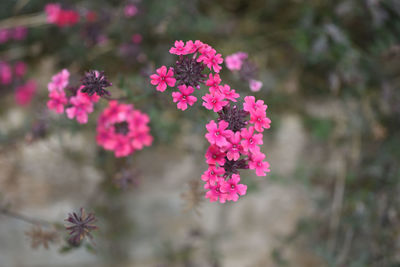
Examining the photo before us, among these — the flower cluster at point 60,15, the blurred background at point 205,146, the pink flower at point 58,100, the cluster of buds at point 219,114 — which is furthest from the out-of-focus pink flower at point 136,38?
the cluster of buds at point 219,114

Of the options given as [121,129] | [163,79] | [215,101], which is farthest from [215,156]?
[121,129]

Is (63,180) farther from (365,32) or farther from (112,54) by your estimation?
(365,32)

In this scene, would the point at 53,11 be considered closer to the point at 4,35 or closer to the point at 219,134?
the point at 4,35

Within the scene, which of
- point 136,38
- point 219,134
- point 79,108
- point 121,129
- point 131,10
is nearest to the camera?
point 219,134

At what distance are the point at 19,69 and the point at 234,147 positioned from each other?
Result: 170 cm

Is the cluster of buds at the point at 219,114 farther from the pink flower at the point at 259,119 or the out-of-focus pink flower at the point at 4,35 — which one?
the out-of-focus pink flower at the point at 4,35

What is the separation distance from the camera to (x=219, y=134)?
95 centimetres

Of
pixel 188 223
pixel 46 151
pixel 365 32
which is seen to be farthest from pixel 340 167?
pixel 46 151

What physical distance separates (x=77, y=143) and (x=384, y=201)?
5.67 ft

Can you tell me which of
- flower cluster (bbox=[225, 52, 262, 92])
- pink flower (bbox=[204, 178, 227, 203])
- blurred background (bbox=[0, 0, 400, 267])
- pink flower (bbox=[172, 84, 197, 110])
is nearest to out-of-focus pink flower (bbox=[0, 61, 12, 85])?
blurred background (bbox=[0, 0, 400, 267])

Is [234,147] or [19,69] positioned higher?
[19,69]

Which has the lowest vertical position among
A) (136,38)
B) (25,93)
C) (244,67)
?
(244,67)

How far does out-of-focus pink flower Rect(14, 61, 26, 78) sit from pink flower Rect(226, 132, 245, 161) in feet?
5.50

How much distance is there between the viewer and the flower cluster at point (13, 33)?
203 centimetres
